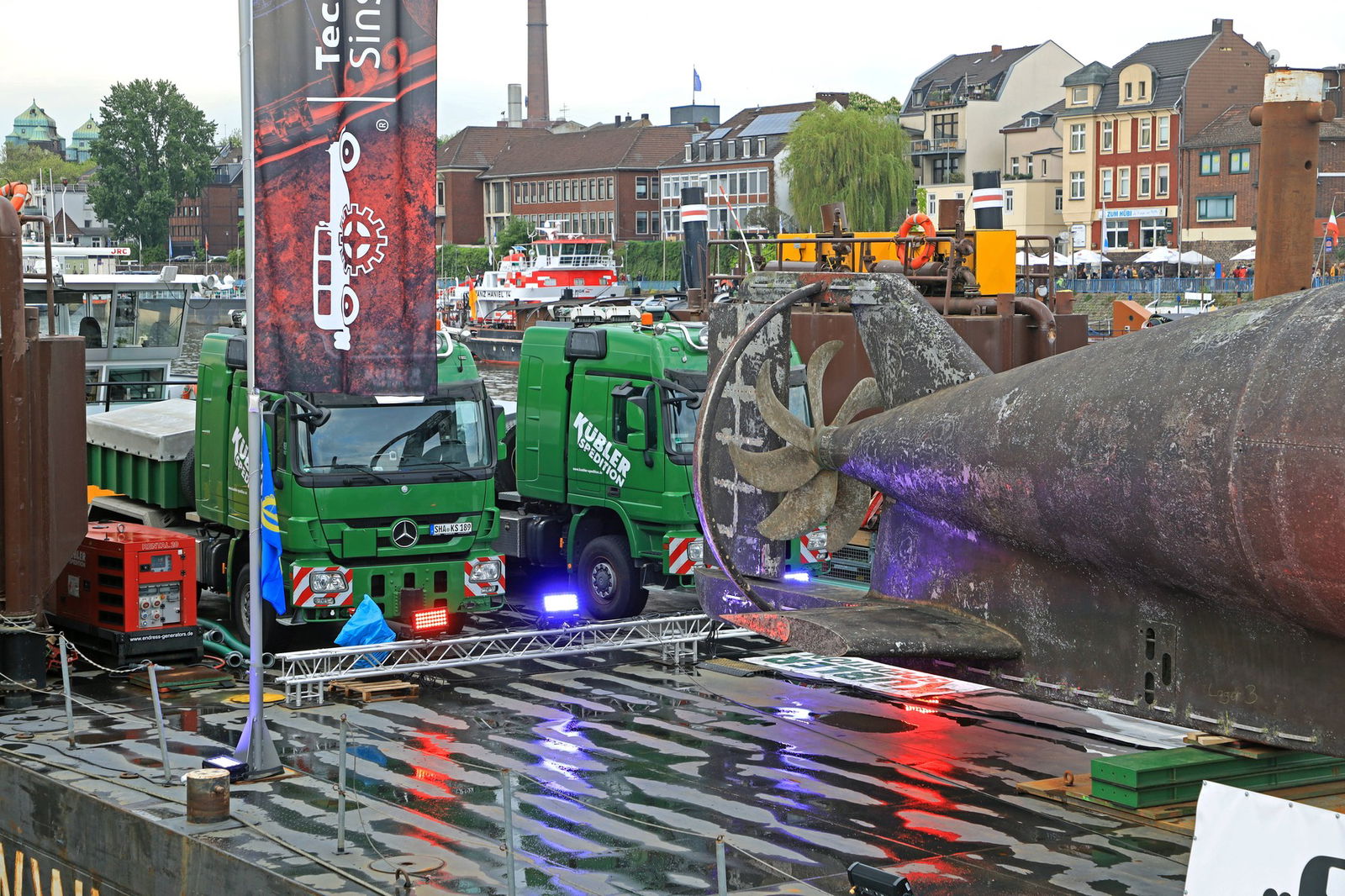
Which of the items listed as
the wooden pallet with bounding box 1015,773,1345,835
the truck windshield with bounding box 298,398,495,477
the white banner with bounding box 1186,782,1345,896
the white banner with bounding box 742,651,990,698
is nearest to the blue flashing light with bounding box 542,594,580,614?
the truck windshield with bounding box 298,398,495,477

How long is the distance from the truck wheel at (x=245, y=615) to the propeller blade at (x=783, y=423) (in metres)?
7.88

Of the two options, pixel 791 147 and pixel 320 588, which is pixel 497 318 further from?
pixel 320 588

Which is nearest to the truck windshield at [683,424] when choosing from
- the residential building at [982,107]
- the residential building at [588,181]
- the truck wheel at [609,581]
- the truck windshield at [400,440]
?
the truck wheel at [609,581]

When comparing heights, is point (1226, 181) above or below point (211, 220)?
below

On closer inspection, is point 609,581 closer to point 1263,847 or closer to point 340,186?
point 340,186

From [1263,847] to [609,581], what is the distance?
39.6ft

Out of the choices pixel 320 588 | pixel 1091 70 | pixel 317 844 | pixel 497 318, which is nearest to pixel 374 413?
pixel 320 588

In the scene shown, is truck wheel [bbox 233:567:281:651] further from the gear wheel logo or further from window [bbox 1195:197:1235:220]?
window [bbox 1195:197:1235:220]

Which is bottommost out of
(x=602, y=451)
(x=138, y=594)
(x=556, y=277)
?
(x=138, y=594)

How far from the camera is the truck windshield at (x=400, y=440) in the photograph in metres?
15.9

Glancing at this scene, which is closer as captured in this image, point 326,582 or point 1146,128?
point 326,582

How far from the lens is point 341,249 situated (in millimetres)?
12062

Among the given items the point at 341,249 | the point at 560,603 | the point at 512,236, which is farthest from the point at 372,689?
the point at 512,236

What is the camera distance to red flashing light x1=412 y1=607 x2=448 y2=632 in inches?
635
